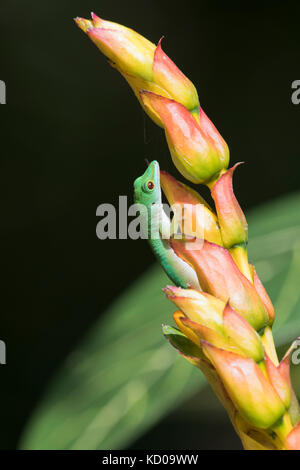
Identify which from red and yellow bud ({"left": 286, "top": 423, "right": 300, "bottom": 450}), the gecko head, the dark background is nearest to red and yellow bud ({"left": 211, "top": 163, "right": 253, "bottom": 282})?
red and yellow bud ({"left": 286, "top": 423, "right": 300, "bottom": 450})

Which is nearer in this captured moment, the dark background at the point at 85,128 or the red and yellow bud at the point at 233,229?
the red and yellow bud at the point at 233,229

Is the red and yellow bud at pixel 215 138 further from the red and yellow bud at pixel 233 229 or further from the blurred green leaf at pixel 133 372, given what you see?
the blurred green leaf at pixel 133 372

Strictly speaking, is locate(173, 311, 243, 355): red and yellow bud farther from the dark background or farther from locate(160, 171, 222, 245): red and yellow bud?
the dark background

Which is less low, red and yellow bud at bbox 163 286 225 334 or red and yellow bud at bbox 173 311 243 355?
red and yellow bud at bbox 163 286 225 334

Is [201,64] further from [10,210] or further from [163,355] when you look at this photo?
[163,355]

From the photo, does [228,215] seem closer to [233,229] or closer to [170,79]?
[233,229]

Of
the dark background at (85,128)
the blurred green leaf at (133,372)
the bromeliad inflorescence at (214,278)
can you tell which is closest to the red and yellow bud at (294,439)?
the bromeliad inflorescence at (214,278)

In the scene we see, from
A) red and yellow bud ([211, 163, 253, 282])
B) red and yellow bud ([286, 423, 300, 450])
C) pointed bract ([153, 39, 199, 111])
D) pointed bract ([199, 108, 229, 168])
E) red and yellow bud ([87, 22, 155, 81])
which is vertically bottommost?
red and yellow bud ([286, 423, 300, 450])

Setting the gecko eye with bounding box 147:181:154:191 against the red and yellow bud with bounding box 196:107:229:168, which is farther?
the gecko eye with bounding box 147:181:154:191

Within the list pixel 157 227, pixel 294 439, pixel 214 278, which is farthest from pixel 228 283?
pixel 157 227
